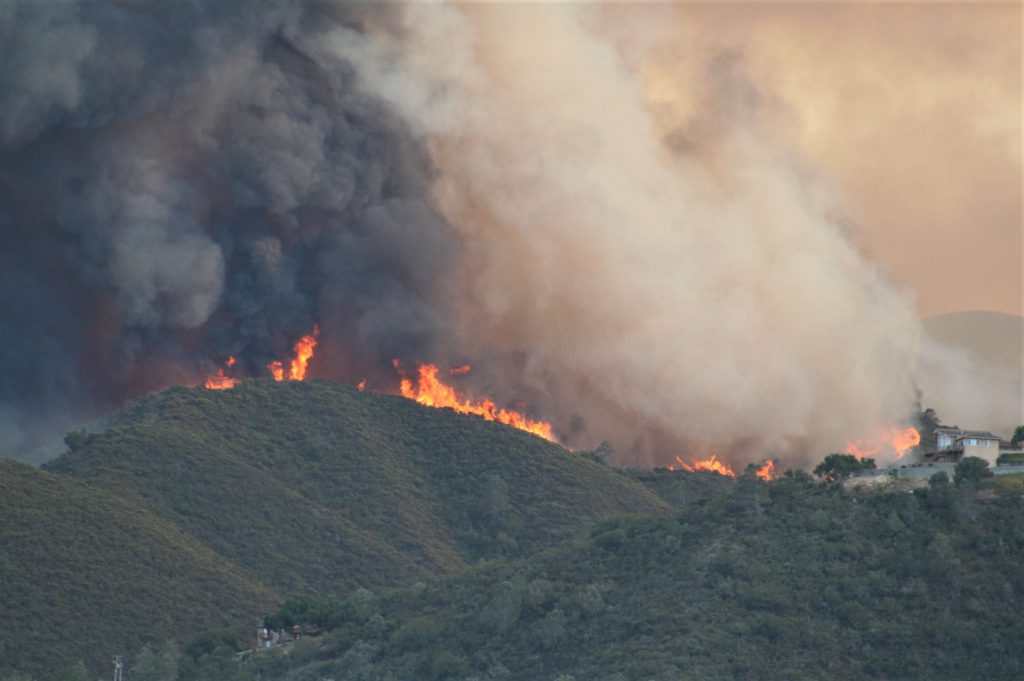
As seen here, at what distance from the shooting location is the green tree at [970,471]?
3790 inches

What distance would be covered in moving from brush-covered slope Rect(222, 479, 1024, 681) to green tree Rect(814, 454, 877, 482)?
4.62ft

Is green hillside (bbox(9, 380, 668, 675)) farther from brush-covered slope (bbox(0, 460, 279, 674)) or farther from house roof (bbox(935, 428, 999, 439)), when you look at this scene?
house roof (bbox(935, 428, 999, 439))

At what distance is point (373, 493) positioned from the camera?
441 feet

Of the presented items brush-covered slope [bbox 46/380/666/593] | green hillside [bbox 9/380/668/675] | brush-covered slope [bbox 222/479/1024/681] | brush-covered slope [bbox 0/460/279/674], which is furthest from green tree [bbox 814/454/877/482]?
brush-covered slope [bbox 0/460/279/674]

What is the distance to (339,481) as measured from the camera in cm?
13475

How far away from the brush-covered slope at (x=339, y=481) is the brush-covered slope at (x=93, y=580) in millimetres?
3878

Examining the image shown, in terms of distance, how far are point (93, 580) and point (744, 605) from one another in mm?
36246

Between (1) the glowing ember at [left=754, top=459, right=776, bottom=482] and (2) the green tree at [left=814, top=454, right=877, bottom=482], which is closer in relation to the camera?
(2) the green tree at [left=814, top=454, right=877, bottom=482]

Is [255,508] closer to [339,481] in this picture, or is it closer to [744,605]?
[339,481]

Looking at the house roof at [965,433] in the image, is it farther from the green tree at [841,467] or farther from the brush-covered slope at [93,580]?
the brush-covered slope at [93,580]

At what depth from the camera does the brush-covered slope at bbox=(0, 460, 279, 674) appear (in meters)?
109

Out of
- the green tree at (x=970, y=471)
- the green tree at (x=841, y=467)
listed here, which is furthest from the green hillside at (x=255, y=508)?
the green tree at (x=970, y=471)

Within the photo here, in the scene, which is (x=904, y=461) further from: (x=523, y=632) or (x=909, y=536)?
(x=523, y=632)

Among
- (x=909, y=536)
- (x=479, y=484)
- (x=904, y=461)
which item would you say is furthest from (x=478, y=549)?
(x=909, y=536)
